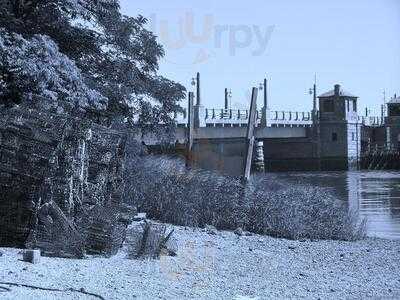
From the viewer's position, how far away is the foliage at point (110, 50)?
1295 cm

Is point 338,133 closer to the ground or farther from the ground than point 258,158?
farther from the ground

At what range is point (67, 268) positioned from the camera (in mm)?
8211

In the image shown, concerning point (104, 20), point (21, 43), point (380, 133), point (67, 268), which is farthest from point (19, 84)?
point (380, 133)

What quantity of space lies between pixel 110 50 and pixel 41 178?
7819mm

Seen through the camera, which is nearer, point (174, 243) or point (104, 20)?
point (174, 243)

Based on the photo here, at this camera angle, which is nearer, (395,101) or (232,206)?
(232,206)

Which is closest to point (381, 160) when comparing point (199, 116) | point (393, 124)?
point (393, 124)

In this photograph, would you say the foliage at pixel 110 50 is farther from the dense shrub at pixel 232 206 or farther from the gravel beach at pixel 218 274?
the gravel beach at pixel 218 274

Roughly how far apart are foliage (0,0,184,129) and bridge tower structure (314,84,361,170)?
2718 inches

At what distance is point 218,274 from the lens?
894 cm

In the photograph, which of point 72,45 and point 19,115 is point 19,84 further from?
point 72,45

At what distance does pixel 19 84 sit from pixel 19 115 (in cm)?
143

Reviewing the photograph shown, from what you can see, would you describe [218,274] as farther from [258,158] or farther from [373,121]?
[373,121]

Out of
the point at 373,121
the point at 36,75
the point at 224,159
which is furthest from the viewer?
the point at 373,121
